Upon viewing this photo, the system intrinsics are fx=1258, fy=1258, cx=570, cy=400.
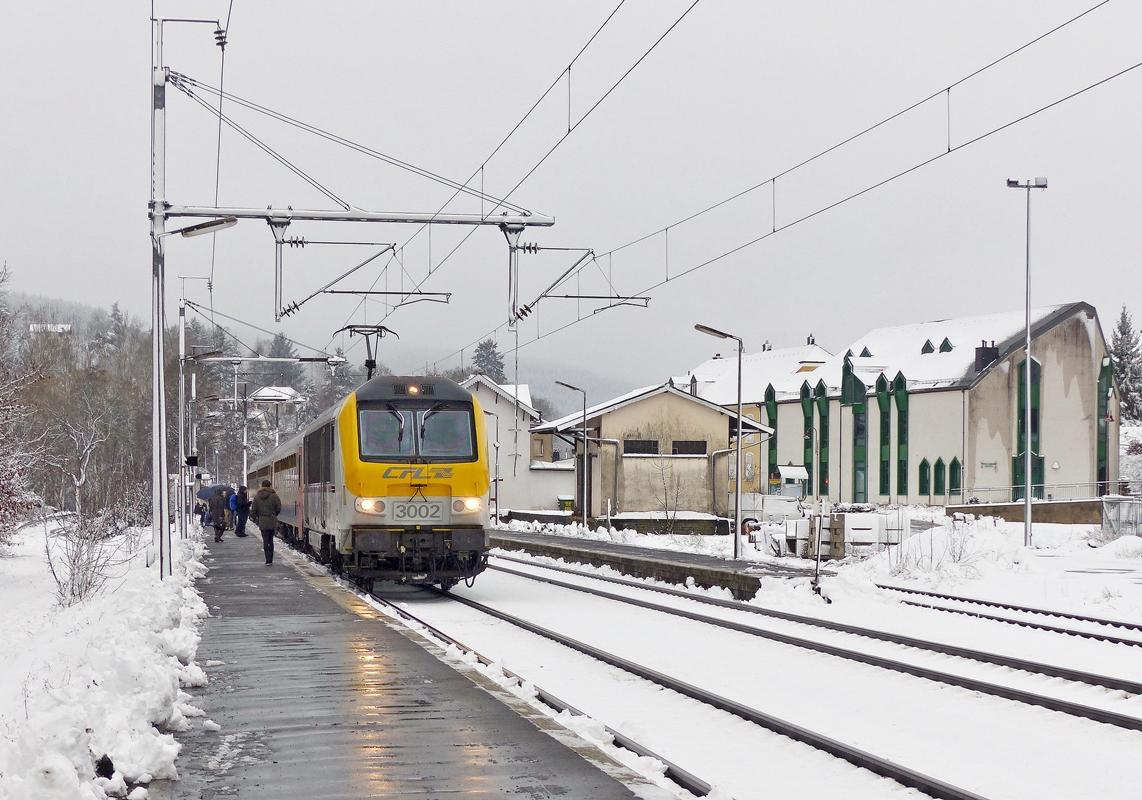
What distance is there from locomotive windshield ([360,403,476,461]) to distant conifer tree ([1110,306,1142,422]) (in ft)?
275

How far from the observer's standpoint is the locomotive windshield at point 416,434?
18500 mm

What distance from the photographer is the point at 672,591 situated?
21.5 m

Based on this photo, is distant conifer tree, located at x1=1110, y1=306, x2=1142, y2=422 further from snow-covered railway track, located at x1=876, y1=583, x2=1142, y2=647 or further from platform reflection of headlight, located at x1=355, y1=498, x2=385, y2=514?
platform reflection of headlight, located at x1=355, y1=498, x2=385, y2=514

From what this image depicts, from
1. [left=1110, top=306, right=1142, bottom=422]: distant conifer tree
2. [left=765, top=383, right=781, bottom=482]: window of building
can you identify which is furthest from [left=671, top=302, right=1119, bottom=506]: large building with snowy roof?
[left=1110, top=306, right=1142, bottom=422]: distant conifer tree

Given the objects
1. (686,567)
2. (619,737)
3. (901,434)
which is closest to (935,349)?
(901,434)

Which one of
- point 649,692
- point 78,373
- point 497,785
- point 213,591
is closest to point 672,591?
point 213,591

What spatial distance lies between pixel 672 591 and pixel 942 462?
41.7 meters

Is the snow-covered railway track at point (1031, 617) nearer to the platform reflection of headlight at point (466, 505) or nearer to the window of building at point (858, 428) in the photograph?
the platform reflection of headlight at point (466, 505)

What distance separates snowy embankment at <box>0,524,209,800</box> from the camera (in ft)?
19.2

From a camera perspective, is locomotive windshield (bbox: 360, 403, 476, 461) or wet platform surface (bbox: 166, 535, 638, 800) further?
locomotive windshield (bbox: 360, 403, 476, 461)

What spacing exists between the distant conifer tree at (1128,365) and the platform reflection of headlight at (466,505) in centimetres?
8396

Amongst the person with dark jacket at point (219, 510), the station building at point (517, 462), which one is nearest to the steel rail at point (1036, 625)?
the person with dark jacket at point (219, 510)

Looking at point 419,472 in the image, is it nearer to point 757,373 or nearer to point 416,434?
point 416,434

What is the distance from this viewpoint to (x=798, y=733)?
8523 mm
